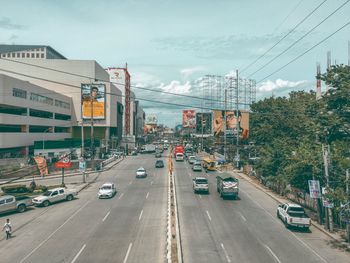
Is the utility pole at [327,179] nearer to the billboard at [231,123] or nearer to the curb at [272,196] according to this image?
the curb at [272,196]

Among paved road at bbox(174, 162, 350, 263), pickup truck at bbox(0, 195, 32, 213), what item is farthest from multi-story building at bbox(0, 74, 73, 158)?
paved road at bbox(174, 162, 350, 263)

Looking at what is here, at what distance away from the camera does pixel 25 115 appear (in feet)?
267

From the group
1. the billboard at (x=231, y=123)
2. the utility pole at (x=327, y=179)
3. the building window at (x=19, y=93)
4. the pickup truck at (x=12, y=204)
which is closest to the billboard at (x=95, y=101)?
the building window at (x=19, y=93)

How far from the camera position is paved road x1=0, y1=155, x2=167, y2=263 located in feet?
81.0

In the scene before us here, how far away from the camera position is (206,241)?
90.7ft

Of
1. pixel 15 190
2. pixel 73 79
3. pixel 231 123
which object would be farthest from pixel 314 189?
pixel 73 79

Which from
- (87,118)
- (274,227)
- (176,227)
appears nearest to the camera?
(176,227)

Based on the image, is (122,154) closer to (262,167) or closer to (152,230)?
(262,167)

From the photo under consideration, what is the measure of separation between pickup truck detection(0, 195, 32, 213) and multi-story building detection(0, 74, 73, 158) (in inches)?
1314

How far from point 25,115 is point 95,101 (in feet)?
107

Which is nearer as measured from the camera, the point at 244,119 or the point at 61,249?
the point at 61,249

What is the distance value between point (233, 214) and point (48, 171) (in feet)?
142

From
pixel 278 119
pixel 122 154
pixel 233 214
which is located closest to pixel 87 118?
pixel 122 154

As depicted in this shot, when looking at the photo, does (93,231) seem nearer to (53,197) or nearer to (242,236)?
(242,236)
